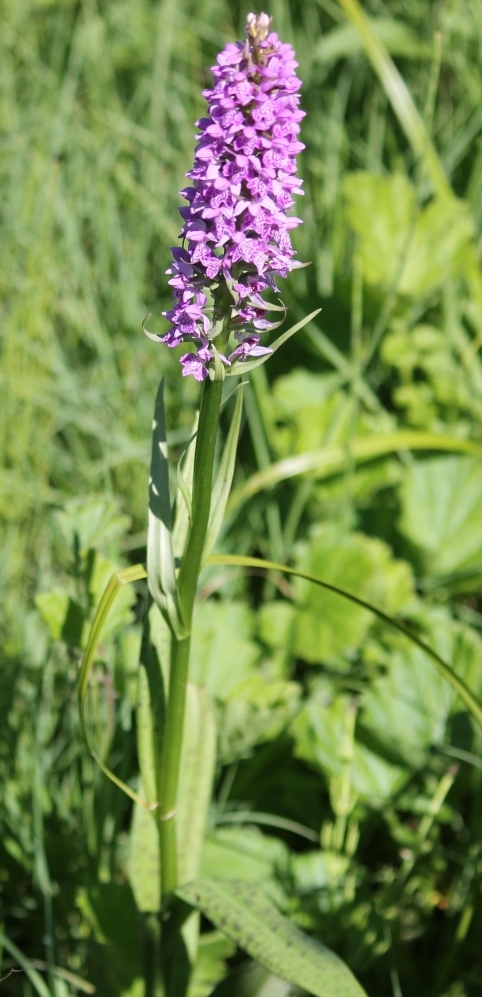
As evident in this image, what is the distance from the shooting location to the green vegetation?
2020 mm

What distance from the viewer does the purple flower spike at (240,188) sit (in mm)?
1145

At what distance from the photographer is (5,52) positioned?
3.93 m

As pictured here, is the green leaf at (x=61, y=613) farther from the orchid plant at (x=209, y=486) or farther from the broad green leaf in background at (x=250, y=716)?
the broad green leaf in background at (x=250, y=716)

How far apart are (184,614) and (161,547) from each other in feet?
0.43

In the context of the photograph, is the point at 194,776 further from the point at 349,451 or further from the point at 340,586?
the point at 349,451

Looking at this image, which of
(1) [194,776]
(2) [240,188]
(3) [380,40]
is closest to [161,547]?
(2) [240,188]

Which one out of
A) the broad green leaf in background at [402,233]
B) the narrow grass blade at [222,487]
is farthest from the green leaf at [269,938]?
the broad green leaf in background at [402,233]

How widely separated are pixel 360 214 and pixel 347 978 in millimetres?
2620

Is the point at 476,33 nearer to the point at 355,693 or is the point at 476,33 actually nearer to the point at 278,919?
the point at 355,693

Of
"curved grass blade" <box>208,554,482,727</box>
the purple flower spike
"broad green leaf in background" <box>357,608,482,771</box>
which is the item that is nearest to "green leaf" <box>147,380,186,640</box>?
"curved grass blade" <box>208,554,482,727</box>

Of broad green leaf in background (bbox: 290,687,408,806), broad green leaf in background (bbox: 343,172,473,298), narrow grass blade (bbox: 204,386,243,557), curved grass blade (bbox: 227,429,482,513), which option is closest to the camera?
narrow grass blade (bbox: 204,386,243,557)

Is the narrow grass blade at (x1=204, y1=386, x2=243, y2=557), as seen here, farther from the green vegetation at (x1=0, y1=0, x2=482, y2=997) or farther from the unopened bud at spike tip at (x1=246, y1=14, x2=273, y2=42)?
the unopened bud at spike tip at (x1=246, y1=14, x2=273, y2=42)

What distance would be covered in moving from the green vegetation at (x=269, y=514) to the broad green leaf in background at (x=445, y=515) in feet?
0.04

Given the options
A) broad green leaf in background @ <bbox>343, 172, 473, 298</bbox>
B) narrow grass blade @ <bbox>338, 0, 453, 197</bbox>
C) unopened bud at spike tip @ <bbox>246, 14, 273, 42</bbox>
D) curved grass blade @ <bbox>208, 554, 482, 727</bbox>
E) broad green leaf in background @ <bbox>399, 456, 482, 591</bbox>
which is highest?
narrow grass blade @ <bbox>338, 0, 453, 197</bbox>
